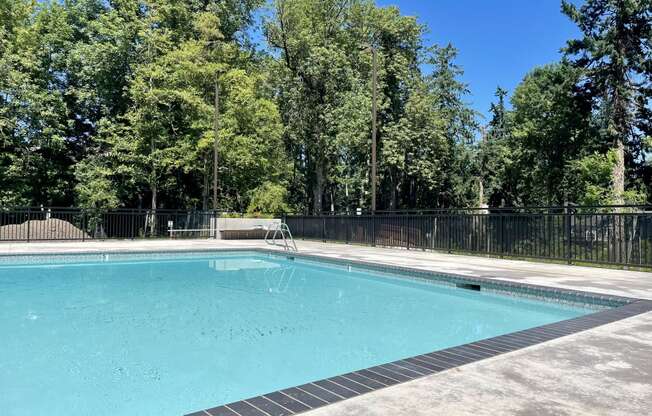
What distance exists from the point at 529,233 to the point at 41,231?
49.0 feet

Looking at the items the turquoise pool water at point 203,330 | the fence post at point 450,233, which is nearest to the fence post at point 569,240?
the fence post at point 450,233

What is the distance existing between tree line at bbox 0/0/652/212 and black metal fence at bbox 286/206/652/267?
8.32 metres

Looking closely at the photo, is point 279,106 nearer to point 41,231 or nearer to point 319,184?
point 319,184

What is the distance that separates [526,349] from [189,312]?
13.0 feet

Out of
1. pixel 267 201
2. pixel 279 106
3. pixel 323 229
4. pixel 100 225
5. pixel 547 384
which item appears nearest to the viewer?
pixel 547 384

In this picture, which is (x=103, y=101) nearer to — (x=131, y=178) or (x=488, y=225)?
(x=131, y=178)

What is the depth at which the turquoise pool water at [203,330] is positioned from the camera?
3125 millimetres

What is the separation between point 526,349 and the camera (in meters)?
3.25

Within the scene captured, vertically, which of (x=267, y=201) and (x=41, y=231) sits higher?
(x=267, y=201)

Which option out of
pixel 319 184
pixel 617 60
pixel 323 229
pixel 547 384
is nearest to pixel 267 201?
pixel 323 229

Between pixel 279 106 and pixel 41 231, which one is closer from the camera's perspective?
pixel 41 231

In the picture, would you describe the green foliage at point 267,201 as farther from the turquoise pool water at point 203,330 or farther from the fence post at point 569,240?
the fence post at point 569,240

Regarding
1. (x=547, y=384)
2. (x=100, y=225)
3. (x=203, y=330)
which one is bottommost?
(x=203, y=330)

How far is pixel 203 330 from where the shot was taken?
4754 mm
